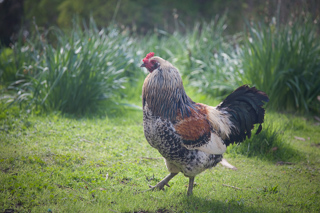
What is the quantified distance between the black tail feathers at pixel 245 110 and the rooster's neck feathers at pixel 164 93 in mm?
742

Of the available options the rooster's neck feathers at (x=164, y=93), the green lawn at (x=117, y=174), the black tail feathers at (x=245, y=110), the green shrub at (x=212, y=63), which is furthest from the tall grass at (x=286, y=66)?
the rooster's neck feathers at (x=164, y=93)

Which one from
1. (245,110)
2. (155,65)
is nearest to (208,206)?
(245,110)

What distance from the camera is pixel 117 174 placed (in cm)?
407

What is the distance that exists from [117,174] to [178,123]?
1.27 metres

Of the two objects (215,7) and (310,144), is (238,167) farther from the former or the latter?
(215,7)

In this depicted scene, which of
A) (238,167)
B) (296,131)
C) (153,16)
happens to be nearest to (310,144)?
(296,131)

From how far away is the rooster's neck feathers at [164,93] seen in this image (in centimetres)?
343

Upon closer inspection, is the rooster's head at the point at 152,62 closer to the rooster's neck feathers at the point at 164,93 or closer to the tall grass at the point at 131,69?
the rooster's neck feathers at the point at 164,93

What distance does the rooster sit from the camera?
3.39 metres

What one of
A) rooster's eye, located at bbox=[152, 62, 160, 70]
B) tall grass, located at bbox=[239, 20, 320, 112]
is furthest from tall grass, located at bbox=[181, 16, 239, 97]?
rooster's eye, located at bbox=[152, 62, 160, 70]

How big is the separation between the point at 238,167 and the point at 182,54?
5571 mm

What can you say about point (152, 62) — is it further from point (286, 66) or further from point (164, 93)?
point (286, 66)

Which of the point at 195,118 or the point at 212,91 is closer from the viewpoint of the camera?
the point at 195,118

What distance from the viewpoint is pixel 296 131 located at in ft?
20.7
